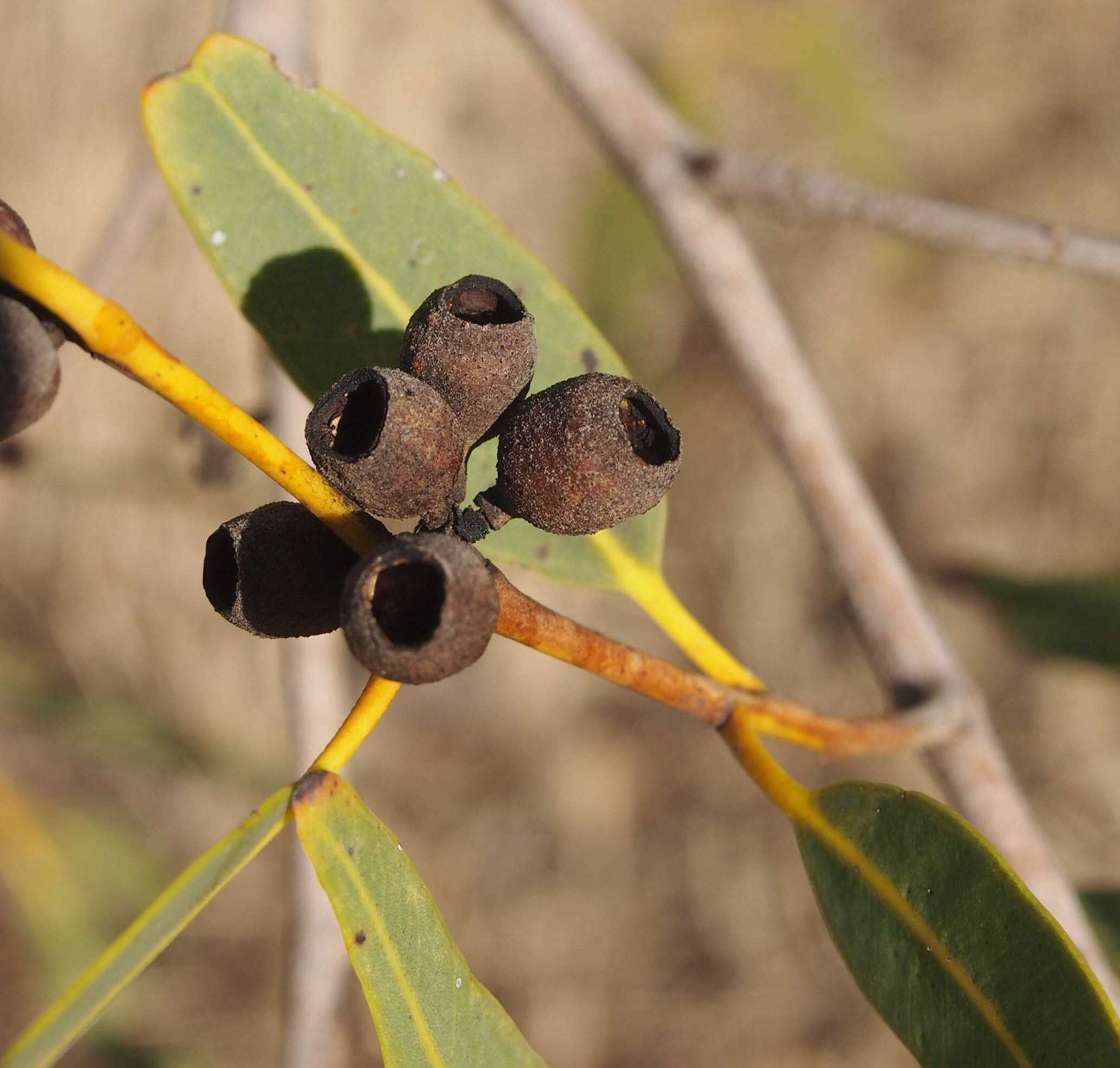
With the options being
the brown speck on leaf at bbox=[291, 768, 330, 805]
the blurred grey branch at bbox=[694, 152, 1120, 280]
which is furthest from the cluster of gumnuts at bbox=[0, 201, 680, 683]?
the blurred grey branch at bbox=[694, 152, 1120, 280]

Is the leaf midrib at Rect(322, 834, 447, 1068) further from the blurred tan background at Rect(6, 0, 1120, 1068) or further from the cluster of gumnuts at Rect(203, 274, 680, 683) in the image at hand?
the blurred tan background at Rect(6, 0, 1120, 1068)

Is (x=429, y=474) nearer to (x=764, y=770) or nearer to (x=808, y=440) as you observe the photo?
(x=764, y=770)

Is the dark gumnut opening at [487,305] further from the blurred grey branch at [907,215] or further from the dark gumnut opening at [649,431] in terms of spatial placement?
the blurred grey branch at [907,215]

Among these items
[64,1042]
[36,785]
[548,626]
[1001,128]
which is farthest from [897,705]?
[36,785]

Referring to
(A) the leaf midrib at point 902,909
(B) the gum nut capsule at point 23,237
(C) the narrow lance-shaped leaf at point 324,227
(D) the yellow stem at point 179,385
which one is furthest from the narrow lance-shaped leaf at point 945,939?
(B) the gum nut capsule at point 23,237

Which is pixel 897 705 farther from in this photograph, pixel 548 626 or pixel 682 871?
pixel 682 871

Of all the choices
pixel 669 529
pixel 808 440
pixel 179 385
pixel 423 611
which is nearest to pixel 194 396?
→ pixel 179 385

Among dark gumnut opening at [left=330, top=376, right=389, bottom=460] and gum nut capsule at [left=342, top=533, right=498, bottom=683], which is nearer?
gum nut capsule at [left=342, top=533, right=498, bottom=683]
